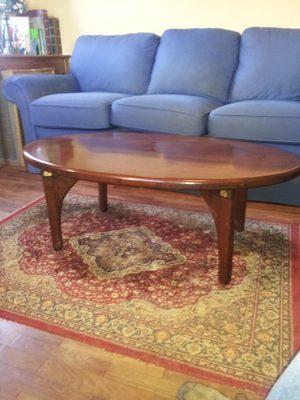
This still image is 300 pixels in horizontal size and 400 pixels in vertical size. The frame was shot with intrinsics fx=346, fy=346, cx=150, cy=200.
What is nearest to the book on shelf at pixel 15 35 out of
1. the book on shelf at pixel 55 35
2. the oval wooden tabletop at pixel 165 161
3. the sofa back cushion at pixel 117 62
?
the book on shelf at pixel 55 35

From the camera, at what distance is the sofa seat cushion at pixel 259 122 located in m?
1.74

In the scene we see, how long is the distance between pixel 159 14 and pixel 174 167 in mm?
2037

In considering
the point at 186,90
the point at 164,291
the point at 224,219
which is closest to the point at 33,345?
the point at 164,291

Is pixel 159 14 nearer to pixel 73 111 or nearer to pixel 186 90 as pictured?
pixel 186 90

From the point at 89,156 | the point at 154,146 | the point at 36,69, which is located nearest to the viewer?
the point at 89,156

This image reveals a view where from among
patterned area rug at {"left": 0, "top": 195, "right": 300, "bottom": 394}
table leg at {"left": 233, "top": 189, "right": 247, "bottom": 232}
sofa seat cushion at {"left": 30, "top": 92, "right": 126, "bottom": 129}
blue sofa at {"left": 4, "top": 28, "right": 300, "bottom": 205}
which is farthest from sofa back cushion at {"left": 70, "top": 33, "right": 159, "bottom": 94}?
table leg at {"left": 233, "top": 189, "right": 247, "bottom": 232}

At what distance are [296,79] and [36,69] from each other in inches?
76.3

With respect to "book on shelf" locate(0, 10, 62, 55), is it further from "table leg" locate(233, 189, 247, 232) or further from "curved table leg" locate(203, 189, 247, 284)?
"curved table leg" locate(203, 189, 247, 284)

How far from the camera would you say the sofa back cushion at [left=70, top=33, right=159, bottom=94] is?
2559 millimetres

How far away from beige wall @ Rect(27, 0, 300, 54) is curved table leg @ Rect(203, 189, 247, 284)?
1.90 meters

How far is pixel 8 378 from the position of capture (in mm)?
927

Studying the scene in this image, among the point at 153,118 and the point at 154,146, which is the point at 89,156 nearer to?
the point at 154,146

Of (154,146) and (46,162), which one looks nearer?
(46,162)

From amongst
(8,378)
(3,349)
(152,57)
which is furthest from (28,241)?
(152,57)
